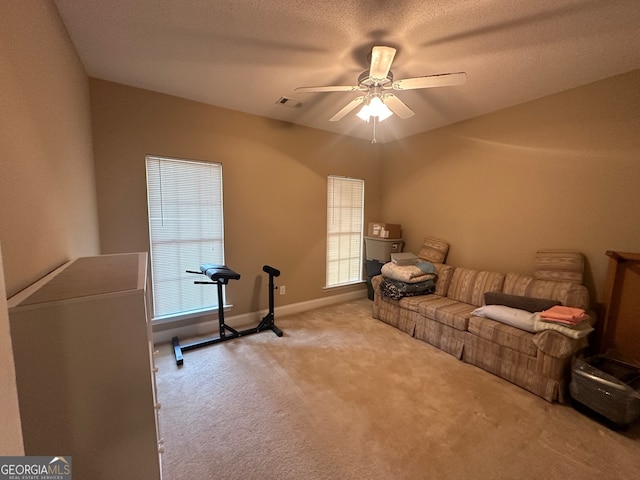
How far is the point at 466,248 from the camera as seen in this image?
11.2 ft

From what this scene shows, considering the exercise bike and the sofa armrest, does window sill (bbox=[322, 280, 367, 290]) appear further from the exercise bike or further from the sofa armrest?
the sofa armrest

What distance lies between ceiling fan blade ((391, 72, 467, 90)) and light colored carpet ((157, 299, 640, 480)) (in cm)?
239

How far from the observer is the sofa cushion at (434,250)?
142 inches

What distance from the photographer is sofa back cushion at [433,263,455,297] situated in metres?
3.31

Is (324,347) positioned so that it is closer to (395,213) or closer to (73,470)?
(73,470)

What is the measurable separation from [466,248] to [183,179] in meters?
3.67

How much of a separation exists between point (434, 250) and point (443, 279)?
1.64 ft

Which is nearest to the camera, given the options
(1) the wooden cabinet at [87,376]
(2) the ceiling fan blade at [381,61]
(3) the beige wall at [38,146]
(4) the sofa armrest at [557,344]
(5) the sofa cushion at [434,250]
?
(1) the wooden cabinet at [87,376]

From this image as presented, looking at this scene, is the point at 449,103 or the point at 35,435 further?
the point at 449,103

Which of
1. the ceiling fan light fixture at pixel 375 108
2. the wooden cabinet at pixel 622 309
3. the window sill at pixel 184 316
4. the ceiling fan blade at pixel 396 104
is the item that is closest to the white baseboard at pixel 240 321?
the window sill at pixel 184 316

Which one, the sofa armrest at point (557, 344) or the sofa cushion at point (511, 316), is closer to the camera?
the sofa armrest at point (557, 344)

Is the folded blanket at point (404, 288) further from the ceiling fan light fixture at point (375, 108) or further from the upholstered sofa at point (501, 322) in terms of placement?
the ceiling fan light fixture at point (375, 108)

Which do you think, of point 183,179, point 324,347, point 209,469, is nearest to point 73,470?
point 209,469

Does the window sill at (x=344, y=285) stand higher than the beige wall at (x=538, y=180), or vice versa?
the beige wall at (x=538, y=180)
